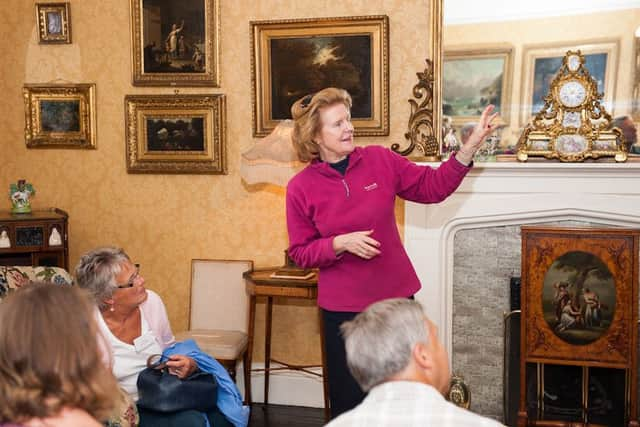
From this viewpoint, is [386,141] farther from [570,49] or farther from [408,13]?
[570,49]

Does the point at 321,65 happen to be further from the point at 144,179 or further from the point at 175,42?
the point at 144,179

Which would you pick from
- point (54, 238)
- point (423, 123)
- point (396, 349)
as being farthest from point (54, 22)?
point (396, 349)

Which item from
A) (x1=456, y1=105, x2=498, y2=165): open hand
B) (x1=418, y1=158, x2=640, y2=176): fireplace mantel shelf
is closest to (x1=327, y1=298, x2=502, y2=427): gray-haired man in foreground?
(x1=456, y1=105, x2=498, y2=165): open hand

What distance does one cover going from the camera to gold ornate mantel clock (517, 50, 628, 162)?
4074 millimetres

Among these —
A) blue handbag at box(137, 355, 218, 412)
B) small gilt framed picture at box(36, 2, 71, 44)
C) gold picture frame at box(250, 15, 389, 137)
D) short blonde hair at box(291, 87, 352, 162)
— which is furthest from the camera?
small gilt framed picture at box(36, 2, 71, 44)

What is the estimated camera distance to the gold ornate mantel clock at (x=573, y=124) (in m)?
4.07

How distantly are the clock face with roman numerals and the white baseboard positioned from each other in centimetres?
221

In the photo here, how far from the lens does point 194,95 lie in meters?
4.82

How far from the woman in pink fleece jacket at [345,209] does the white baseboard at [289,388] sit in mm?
1689

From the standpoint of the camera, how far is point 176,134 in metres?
4.89

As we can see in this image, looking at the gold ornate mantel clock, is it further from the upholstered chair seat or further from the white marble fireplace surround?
the upholstered chair seat

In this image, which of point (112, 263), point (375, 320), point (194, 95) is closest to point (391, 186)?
point (112, 263)

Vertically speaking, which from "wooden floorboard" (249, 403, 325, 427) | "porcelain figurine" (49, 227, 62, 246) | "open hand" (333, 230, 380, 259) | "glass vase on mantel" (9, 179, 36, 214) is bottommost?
"wooden floorboard" (249, 403, 325, 427)

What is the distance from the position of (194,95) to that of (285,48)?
0.67m
